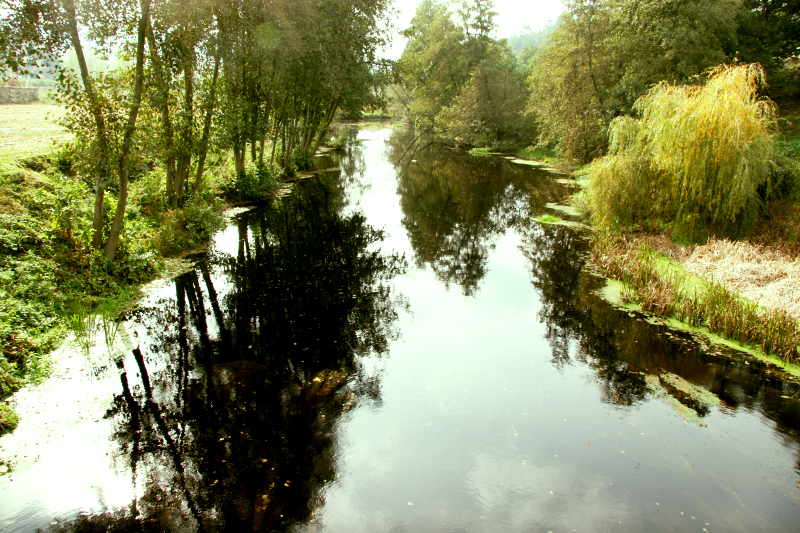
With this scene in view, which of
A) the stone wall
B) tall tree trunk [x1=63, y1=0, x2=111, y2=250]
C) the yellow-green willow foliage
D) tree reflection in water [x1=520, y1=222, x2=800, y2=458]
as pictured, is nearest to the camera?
tree reflection in water [x1=520, y1=222, x2=800, y2=458]

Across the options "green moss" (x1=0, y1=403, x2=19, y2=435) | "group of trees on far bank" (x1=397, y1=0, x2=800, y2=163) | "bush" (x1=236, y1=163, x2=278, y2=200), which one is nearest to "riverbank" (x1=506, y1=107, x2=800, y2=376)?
"group of trees on far bank" (x1=397, y1=0, x2=800, y2=163)

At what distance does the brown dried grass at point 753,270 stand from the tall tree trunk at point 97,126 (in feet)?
42.4

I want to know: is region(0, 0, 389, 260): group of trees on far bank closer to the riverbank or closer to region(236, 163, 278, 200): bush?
region(236, 163, 278, 200): bush

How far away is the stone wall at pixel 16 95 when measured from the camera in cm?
2927

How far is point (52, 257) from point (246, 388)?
17.8 ft

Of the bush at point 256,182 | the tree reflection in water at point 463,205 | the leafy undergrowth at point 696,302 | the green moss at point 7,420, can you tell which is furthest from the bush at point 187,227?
the leafy undergrowth at point 696,302

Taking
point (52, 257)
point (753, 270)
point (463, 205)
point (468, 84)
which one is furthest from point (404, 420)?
point (468, 84)

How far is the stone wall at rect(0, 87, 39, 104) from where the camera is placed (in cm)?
2927

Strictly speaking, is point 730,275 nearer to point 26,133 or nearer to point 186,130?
point 186,130

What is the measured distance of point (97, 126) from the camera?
31.6ft

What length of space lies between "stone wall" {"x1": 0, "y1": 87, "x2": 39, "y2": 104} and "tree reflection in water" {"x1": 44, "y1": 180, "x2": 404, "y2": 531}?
88.4ft

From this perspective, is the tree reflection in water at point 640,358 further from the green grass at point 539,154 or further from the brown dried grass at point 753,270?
the green grass at point 539,154

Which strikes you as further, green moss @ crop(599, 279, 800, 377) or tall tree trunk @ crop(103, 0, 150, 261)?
tall tree trunk @ crop(103, 0, 150, 261)

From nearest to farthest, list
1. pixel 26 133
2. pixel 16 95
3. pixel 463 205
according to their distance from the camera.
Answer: pixel 26 133, pixel 463 205, pixel 16 95
